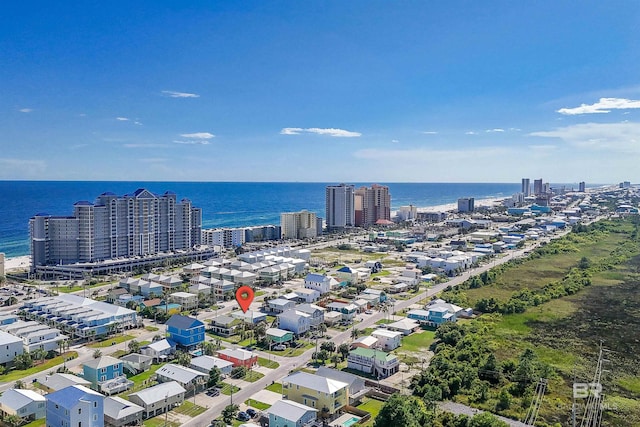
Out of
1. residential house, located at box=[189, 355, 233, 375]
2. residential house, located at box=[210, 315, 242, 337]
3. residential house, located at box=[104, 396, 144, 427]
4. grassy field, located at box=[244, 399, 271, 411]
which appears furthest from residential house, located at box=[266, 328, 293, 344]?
residential house, located at box=[104, 396, 144, 427]

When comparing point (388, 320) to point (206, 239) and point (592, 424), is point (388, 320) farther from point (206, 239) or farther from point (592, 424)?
point (206, 239)

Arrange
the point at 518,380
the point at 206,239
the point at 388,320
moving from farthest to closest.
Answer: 1. the point at 206,239
2. the point at 388,320
3. the point at 518,380

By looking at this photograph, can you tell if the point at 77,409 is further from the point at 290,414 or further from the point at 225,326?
the point at 225,326

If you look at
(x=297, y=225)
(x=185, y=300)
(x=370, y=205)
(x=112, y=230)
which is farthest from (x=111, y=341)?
(x=370, y=205)

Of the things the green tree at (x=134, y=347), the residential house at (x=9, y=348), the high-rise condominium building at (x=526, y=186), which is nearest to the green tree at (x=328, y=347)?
the green tree at (x=134, y=347)

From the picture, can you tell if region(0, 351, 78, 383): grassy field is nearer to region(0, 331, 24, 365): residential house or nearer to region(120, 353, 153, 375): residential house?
region(0, 331, 24, 365): residential house

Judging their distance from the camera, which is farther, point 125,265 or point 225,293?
→ point 125,265

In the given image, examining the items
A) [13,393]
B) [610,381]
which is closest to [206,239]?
[13,393]
